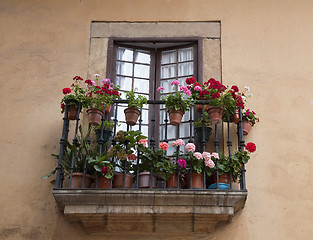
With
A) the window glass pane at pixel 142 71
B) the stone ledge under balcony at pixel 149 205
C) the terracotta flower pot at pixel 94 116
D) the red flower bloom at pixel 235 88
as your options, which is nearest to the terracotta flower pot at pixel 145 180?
the stone ledge under balcony at pixel 149 205

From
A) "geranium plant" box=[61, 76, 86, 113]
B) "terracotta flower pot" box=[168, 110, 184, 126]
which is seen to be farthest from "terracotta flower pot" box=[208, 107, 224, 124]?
"geranium plant" box=[61, 76, 86, 113]

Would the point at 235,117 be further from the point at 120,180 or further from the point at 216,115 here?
the point at 120,180

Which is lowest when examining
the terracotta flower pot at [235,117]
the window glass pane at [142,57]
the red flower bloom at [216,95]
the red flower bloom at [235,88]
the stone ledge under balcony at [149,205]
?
the stone ledge under balcony at [149,205]

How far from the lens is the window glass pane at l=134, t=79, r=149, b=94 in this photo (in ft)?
27.0

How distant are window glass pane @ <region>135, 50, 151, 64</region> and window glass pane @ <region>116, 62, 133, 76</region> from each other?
0.15 m

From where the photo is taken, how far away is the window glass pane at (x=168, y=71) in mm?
8305

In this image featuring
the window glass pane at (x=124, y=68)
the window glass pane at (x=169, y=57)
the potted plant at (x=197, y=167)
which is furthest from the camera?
the window glass pane at (x=169, y=57)

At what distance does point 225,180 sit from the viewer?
692 centimetres

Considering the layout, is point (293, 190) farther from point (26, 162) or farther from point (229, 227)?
point (26, 162)

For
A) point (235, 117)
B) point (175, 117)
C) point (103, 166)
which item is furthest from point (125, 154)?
point (235, 117)

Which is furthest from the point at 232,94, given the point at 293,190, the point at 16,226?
the point at 16,226

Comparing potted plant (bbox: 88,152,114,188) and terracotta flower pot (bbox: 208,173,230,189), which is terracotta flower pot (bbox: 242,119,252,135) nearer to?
terracotta flower pot (bbox: 208,173,230,189)

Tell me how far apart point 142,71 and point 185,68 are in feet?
2.00

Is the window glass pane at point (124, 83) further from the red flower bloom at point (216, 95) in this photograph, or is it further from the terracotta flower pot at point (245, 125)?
the terracotta flower pot at point (245, 125)
